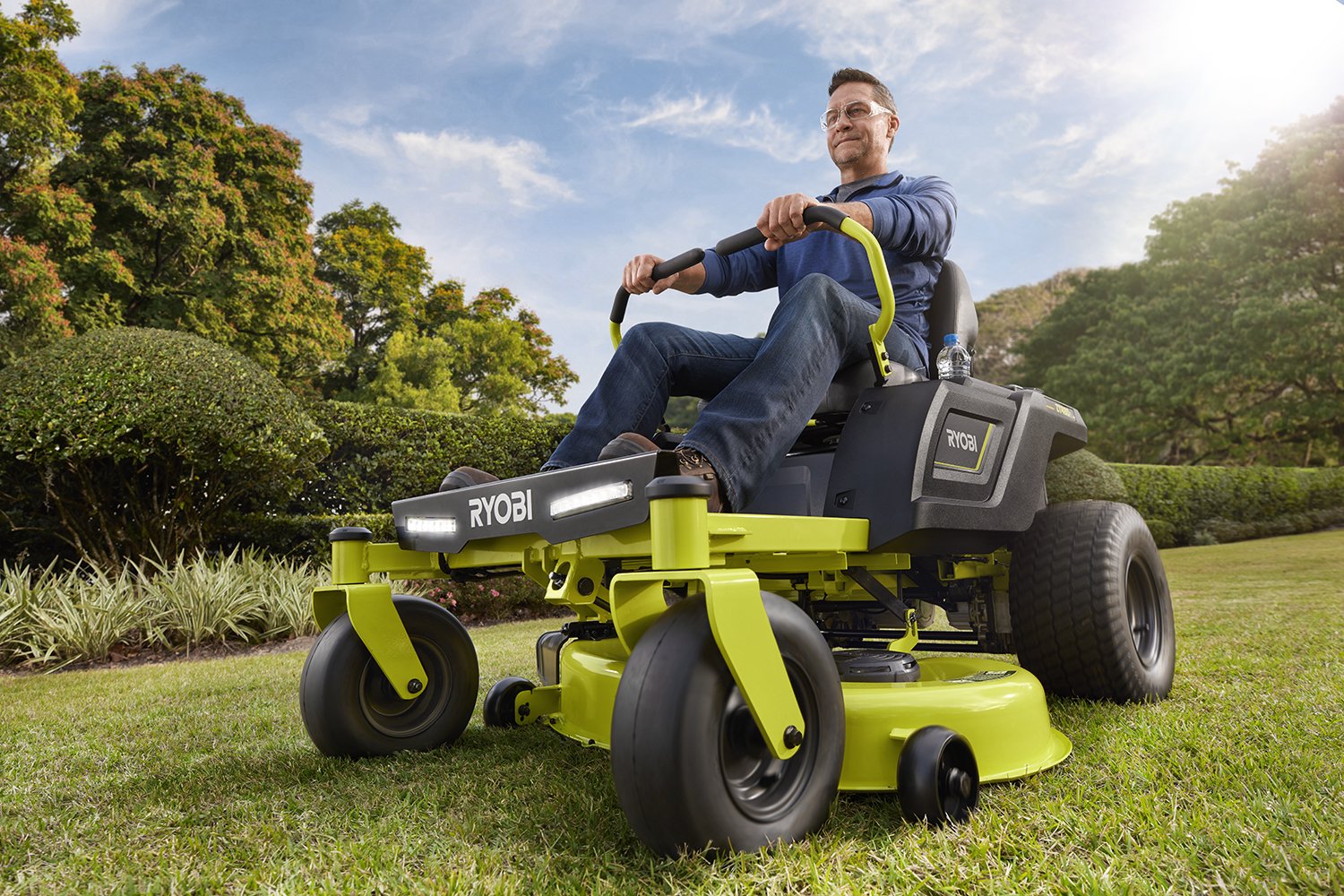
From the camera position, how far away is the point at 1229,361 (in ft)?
61.3

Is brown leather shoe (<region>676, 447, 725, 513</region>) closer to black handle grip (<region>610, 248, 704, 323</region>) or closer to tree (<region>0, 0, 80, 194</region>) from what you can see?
black handle grip (<region>610, 248, 704, 323</region>)

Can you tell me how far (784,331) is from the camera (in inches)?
78.8

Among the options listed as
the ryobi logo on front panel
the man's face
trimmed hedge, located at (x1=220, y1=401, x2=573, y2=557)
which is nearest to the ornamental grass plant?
trimmed hedge, located at (x1=220, y1=401, x2=573, y2=557)

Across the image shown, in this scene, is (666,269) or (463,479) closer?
(463,479)

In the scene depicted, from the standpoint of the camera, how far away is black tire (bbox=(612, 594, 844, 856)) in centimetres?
136

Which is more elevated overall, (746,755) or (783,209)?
(783,209)

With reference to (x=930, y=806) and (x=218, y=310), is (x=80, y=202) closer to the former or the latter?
(x=218, y=310)

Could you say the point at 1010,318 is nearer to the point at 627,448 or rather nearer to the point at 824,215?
the point at 824,215

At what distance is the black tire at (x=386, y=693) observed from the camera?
2.23m

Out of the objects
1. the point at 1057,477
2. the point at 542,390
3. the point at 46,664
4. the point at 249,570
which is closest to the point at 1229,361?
the point at 1057,477

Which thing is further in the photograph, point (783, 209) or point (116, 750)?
point (116, 750)

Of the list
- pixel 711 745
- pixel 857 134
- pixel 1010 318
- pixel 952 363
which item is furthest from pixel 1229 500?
pixel 711 745

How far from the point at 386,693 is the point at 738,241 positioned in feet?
4.83

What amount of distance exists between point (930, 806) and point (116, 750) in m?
2.28
